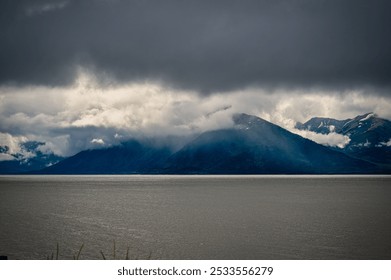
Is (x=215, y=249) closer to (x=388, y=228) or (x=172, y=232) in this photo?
(x=172, y=232)

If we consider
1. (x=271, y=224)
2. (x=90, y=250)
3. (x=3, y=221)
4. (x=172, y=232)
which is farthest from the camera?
(x=3, y=221)

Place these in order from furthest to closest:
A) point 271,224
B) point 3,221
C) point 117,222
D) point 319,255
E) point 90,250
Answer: point 3,221
point 117,222
point 271,224
point 90,250
point 319,255

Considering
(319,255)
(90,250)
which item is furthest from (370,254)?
(90,250)
